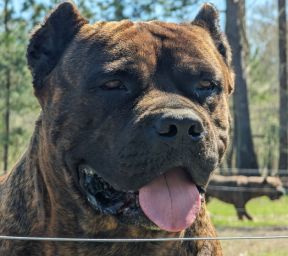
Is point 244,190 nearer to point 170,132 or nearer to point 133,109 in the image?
point 133,109

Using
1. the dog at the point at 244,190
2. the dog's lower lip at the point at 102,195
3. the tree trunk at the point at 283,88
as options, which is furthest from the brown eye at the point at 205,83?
the tree trunk at the point at 283,88

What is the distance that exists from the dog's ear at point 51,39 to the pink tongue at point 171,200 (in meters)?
0.90

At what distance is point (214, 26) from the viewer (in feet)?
13.4

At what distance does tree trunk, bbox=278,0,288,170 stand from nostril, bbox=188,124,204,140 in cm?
2292

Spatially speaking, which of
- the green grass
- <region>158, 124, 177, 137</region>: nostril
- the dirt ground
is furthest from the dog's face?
the green grass

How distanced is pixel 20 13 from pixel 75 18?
18062 mm

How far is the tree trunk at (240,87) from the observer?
19.0 metres

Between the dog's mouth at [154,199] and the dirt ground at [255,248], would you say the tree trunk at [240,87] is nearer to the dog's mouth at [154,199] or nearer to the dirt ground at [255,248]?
the dirt ground at [255,248]

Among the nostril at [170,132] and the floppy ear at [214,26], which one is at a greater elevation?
the floppy ear at [214,26]

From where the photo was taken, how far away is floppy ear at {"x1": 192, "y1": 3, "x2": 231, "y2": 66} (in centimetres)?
401

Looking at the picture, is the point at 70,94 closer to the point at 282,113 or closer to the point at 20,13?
the point at 20,13

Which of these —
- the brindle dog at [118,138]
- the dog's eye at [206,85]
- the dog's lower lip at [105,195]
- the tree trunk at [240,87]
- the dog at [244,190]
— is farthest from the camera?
the tree trunk at [240,87]

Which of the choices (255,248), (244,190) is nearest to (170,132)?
(255,248)

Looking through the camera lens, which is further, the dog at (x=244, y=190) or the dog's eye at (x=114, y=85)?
the dog at (x=244, y=190)
